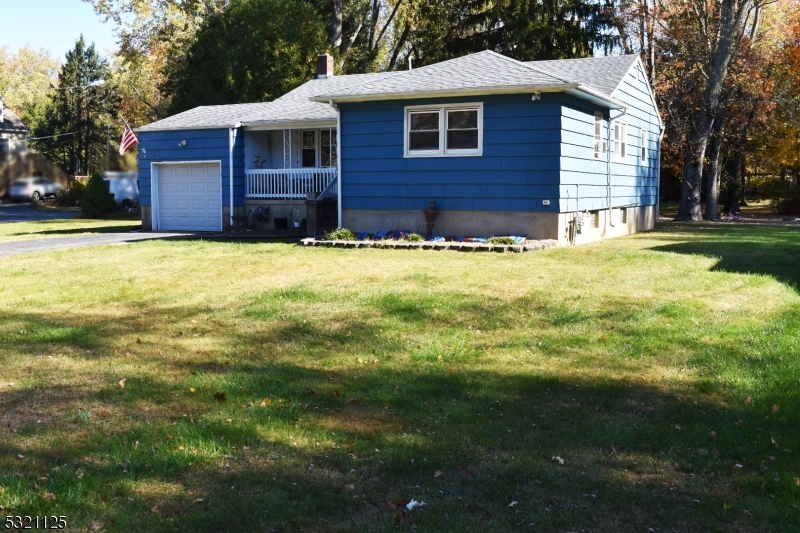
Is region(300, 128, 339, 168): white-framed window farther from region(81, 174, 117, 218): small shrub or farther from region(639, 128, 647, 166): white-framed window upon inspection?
region(81, 174, 117, 218): small shrub

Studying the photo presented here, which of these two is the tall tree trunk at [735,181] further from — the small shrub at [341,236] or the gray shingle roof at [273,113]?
the small shrub at [341,236]

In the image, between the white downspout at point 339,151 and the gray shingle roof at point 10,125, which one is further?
the gray shingle roof at point 10,125

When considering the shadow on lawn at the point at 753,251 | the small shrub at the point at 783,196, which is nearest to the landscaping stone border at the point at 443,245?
the shadow on lawn at the point at 753,251

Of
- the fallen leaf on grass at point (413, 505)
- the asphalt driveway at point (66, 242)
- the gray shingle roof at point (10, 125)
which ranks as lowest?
the fallen leaf on grass at point (413, 505)

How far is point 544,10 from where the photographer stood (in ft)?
114

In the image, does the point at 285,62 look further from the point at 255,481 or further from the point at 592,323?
the point at 255,481

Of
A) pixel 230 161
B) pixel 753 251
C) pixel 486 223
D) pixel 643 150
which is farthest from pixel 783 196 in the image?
pixel 230 161

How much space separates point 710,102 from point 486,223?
14593 millimetres

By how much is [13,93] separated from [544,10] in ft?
158

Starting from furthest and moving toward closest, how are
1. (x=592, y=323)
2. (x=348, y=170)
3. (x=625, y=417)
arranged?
(x=348, y=170), (x=592, y=323), (x=625, y=417)

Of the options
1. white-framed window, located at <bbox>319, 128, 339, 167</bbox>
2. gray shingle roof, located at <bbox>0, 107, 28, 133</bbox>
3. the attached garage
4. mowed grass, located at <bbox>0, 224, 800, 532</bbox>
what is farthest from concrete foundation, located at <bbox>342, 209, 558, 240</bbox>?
gray shingle roof, located at <bbox>0, 107, 28, 133</bbox>

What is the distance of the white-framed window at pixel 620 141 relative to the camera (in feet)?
69.3

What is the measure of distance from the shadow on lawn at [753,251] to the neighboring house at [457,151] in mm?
2558

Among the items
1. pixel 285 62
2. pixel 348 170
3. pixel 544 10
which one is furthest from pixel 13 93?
pixel 348 170
